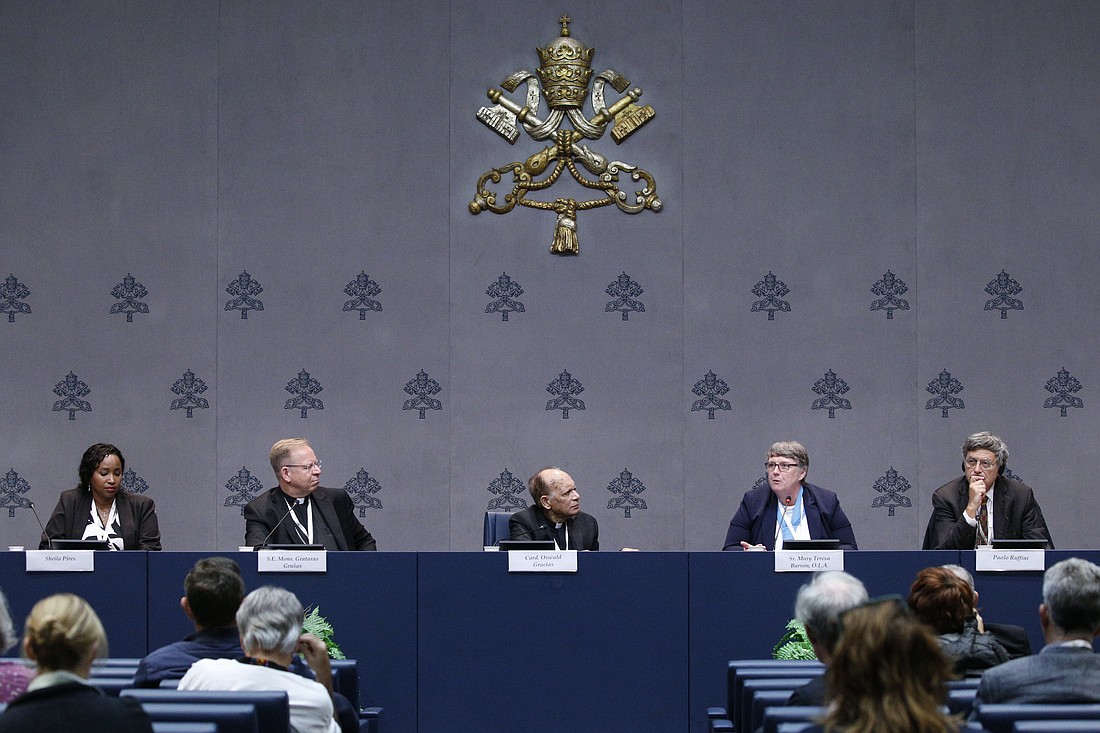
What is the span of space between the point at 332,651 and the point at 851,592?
8.08 ft

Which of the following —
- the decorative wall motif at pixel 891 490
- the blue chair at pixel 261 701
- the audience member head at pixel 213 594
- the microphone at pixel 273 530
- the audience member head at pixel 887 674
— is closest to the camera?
the audience member head at pixel 887 674

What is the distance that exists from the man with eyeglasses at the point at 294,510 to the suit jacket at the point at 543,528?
2.54ft

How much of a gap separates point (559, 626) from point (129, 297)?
3.68m

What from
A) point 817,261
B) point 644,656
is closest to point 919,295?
point 817,261

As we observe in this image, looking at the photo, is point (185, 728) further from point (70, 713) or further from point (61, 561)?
point (61, 561)

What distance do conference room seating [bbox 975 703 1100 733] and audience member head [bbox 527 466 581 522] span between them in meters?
3.20

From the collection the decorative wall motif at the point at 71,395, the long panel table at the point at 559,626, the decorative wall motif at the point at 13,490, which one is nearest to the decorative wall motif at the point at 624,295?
the long panel table at the point at 559,626

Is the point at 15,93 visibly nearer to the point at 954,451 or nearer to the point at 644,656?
the point at 644,656

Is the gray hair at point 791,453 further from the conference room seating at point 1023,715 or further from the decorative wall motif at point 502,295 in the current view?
the conference room seating at point 1023,715

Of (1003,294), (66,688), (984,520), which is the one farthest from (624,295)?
(66,688)

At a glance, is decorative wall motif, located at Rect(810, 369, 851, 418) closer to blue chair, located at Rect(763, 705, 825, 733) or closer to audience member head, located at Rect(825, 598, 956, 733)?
blue chair, located at Rect(763, 705, 825, 733)

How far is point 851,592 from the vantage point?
9.70 ft

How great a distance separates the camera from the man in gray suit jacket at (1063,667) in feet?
9.18

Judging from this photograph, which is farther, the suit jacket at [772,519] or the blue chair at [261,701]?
the suit jacket at [772,519]
